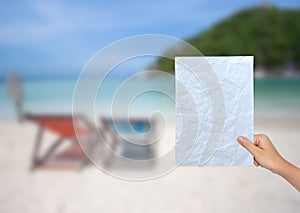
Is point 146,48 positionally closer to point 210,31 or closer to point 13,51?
point 210,31

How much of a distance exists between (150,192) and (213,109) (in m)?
2.02

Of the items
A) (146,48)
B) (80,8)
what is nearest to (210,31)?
(80,8)

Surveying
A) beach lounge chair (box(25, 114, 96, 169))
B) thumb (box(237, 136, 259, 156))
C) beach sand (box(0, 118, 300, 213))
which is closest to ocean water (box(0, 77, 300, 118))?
beach sand (box(0, 118, 300, 213))

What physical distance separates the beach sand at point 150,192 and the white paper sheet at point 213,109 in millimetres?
1726

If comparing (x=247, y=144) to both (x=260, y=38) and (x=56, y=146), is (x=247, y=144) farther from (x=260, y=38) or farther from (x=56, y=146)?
(x=260, y=38)

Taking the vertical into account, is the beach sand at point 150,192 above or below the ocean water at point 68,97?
below

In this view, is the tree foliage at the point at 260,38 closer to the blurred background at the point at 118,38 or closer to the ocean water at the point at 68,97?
the blurred background at the point at 118,38

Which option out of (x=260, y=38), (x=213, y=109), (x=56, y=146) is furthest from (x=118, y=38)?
(x=213, y=109)

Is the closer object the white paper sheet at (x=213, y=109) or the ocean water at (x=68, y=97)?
the white paper sheet at (x=213, y=109)

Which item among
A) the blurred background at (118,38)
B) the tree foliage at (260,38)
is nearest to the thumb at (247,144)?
the blurred background at (118,38)

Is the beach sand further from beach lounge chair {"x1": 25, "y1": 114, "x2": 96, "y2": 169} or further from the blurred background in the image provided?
the blurred background

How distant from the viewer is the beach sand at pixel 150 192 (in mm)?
2506

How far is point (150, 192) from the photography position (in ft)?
8.91

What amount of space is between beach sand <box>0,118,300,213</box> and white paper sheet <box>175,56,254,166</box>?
68.0 inches
